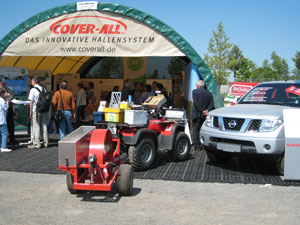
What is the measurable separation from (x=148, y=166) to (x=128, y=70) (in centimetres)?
1234

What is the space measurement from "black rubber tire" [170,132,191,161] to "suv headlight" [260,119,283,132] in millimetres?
2184

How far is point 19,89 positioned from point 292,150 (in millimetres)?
9578

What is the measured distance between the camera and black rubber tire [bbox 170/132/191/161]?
8.54 meters

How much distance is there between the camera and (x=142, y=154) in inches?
303

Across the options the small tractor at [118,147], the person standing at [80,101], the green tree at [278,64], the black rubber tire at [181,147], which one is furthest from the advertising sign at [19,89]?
the green tree at [278,64]

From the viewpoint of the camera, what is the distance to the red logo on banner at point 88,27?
36.9 ft

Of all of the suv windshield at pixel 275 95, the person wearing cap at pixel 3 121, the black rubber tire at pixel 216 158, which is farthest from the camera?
the person wearing cap at pixel 3 121

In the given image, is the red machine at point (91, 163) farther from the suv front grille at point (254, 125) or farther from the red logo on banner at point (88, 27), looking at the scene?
the red logo on banner at point (88, 27)

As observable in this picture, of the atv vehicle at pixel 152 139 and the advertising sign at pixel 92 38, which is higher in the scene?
the advertising sign at pixel 92 38

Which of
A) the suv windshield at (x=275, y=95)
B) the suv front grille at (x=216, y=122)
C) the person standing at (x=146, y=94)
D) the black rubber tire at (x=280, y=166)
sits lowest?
the black rubber tire at (x=280, y=166)

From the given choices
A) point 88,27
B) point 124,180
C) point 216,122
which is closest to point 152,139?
point 216,122

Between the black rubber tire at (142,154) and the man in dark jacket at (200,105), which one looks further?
the man in dark jacket at (200,105)

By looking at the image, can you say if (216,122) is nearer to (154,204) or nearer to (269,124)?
(269,124)

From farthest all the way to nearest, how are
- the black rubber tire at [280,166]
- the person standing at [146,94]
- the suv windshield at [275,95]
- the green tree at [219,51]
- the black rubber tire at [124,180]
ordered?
1. the green tree at [219,51]
2. the person standing at [146,94]
3. the suv windshield at [275,95]
4. the black rubber tire at [280,166]
5. the black rubber tire at [124,180]
